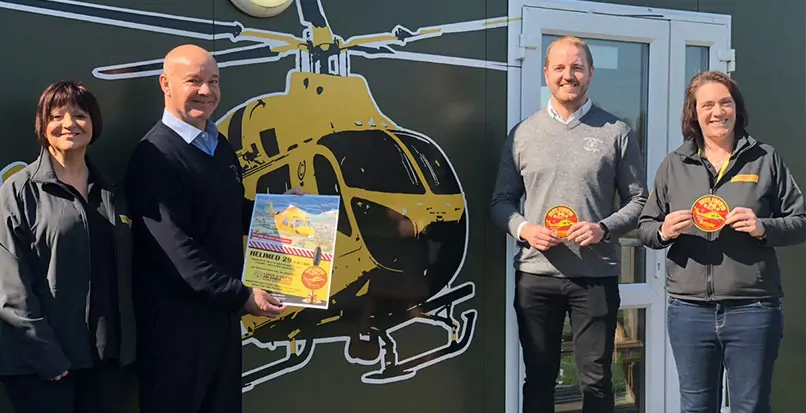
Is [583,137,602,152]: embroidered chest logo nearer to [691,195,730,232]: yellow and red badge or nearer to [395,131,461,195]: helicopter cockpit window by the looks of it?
[691,195,730,232]: yellow and red badge

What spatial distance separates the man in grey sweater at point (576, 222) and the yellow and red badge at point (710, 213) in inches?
14.0

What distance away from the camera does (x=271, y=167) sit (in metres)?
2.86

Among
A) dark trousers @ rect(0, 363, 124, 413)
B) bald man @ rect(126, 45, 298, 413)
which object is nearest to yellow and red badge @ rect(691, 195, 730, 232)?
bald man @ rect(126, 45, 298, 413)

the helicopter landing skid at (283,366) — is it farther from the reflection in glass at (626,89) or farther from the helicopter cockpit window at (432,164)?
the reflection in glass at (626,89)

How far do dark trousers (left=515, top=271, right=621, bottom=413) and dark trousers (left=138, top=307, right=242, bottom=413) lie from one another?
4.12 ft

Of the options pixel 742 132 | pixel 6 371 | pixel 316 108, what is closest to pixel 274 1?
pixel 316 108

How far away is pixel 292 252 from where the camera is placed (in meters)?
2.40

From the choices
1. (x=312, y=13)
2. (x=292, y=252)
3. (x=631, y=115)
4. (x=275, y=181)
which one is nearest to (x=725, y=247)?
(x=631, y=115)

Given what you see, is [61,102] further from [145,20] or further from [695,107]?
[695,107]

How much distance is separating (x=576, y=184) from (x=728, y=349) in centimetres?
82

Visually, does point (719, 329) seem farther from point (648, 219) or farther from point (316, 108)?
point (316, 108)

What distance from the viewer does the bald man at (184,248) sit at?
7.21 feet

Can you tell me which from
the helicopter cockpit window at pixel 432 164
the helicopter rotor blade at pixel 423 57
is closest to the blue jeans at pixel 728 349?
the helicopter cockpit window at pixel 432 164

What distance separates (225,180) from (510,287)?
1.51m
